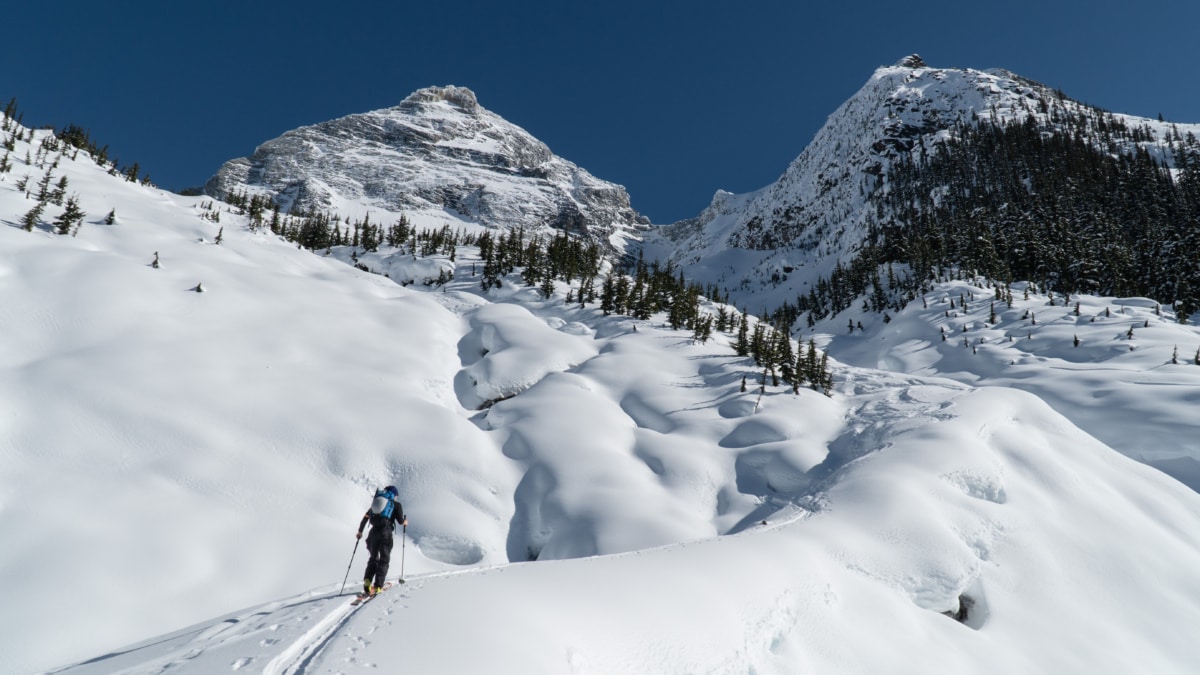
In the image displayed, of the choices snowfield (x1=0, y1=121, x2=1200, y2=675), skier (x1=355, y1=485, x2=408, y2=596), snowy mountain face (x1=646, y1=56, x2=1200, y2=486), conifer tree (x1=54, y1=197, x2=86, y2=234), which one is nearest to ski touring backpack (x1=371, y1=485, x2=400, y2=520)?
skier (x1=355, y1=485, x2=408, y2=596)

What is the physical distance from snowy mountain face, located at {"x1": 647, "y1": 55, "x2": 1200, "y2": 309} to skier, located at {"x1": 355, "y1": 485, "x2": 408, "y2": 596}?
128 m

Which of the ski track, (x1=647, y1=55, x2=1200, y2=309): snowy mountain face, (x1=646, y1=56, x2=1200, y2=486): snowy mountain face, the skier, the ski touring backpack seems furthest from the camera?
(x1=647, y1=55, x2=1200, y2=309): snowy mountain face

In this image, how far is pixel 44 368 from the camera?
16.2 meters

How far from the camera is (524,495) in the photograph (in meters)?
18.8

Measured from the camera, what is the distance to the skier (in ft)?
27.7

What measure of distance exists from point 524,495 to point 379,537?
10.4 m

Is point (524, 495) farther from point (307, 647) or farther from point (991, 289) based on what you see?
point (991, 289)

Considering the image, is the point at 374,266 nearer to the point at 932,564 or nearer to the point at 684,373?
the point at 684,373

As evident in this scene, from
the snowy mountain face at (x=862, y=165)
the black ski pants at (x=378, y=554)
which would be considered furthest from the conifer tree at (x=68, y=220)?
the snowy mountain face at (x=862, y=165)

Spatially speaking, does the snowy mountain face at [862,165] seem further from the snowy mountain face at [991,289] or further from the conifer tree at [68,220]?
the conifer tree at [68,220]

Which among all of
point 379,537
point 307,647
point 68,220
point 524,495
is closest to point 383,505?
point 379,537

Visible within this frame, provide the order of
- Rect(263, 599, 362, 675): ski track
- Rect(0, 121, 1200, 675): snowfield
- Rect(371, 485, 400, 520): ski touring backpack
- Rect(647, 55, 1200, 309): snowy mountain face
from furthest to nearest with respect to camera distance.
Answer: Rect(647, 55, 1200, 309): snowy mountain face, Rect(371, 485, 400, 520): ski touring backpack, Rect(0, 121, 1200, 675): snowfield, Rect(263, 599, 362, 675): ski track

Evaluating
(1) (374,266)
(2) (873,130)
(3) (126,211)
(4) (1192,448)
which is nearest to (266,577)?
(4) (1192,448)

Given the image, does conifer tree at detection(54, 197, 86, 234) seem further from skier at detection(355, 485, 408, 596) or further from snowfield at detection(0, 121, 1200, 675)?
skier at detection(355, 485, 408, 596)
